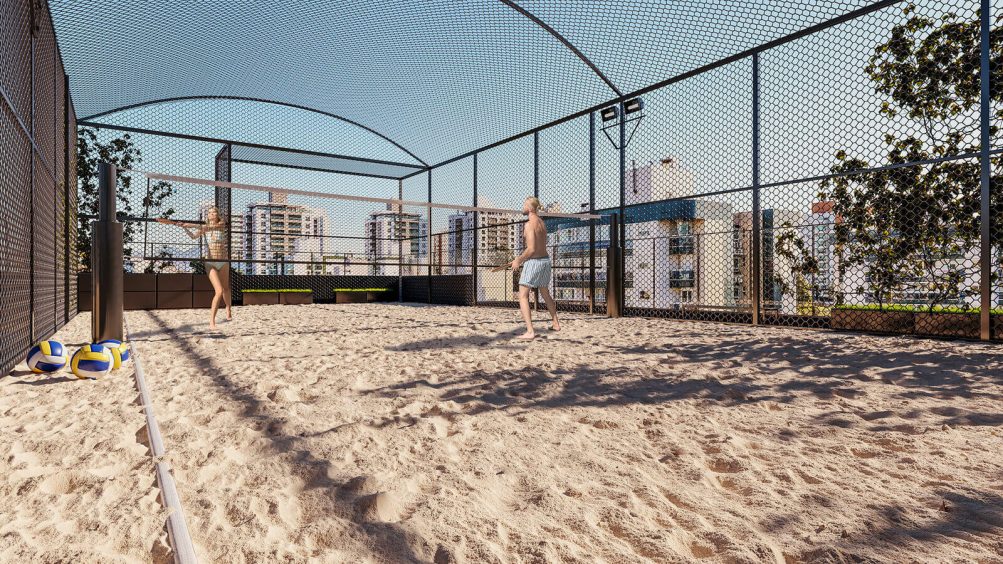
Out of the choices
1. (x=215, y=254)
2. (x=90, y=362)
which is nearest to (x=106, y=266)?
(x=90, y=362)

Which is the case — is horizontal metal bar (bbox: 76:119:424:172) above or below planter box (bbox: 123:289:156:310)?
above

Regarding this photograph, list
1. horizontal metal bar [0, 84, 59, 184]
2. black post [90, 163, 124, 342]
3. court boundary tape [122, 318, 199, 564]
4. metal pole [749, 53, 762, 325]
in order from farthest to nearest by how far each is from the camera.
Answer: metal pole [749, 53, 762, 325] → black post [90, 163, 124, 342] → horizontal metal bar [0, 84, 59, 184] → court boundary tape [122, 318, 199, 564]

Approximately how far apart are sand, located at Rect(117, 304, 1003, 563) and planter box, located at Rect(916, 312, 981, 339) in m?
1.39

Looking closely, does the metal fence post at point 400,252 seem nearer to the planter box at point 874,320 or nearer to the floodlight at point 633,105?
the floodlight at point 633,105

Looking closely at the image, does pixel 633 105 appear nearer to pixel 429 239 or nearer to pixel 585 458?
pixel 429 239

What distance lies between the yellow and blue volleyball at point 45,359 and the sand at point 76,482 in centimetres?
42

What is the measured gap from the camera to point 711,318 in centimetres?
703

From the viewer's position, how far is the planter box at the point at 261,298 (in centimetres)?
1164

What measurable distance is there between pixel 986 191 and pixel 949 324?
128 cm

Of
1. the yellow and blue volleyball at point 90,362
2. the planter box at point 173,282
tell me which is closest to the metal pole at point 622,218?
the yellow and blue volleyball at point 90,362

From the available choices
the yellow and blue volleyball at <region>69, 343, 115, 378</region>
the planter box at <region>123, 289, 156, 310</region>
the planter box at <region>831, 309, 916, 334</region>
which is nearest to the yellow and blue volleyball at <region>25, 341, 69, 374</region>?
the yellow and blue volleyball at <region>69, 343, 115, 378</region>

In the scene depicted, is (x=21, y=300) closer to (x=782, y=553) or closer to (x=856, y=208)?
(x=782, y=553)

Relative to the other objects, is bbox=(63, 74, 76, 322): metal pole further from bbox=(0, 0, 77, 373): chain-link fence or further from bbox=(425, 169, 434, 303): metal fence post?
bbox=(425, 169, 434, 303): metal fence post

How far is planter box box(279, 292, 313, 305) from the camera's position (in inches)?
472
